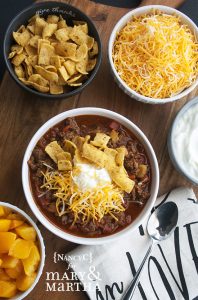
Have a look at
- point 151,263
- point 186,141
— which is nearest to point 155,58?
point 186,141

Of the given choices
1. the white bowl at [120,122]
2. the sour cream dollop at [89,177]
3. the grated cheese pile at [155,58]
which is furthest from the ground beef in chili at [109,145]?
the grated cheese pile at [155,58]

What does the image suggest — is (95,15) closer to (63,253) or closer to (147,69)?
(147,69)

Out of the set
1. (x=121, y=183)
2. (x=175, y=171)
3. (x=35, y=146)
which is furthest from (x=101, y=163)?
(x=175, y=171)

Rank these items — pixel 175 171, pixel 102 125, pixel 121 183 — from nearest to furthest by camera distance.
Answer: pixel 121 183, pixel 102 125, pixel 175 171

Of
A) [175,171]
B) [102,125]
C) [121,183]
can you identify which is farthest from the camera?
[175,171]

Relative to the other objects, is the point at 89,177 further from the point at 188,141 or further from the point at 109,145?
the point at 188,141

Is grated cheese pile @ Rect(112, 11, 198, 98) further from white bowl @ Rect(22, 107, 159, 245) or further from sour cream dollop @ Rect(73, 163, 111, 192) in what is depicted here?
sour cream dollop @ Rect(73, 163, 111, 192)
